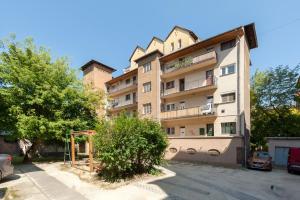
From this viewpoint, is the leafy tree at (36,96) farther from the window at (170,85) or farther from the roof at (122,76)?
the roof at (122,76)

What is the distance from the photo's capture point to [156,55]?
29.5 meters

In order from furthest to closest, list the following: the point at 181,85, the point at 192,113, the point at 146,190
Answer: the point at 181,85 → the point at 192,113 → the point at 146,190

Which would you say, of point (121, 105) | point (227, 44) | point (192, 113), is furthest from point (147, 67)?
point (227, 44)

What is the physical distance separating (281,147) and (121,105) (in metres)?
24.7

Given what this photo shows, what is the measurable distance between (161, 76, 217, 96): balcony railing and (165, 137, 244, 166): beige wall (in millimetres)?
6115

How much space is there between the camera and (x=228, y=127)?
72.5ft

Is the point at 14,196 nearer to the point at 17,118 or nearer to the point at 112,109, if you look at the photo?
the point at 17,118

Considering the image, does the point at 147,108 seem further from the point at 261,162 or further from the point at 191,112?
the point at 261,162

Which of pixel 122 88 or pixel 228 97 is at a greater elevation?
pixel 122 88

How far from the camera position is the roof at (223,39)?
2222cm

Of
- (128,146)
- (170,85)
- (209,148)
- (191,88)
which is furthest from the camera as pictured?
(170,85)

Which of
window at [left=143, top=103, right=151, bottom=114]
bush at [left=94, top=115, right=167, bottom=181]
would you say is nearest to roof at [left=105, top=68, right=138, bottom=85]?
window at [left=143, top=103, right=151, bottom=114]

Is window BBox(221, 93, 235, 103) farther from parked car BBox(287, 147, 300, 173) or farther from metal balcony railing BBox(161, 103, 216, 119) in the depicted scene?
parked car BBox(287, 147, 300, 173)

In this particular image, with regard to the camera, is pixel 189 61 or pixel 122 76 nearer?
pixel 189 61
